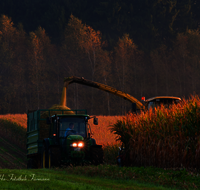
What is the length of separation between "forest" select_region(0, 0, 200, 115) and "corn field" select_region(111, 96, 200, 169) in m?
34.2

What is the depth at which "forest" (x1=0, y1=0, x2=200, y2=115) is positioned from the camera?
5297 centimetres

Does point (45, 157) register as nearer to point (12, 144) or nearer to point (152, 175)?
point (152, 175)

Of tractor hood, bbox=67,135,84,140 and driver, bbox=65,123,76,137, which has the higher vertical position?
driver, bbox=65,123,76,137

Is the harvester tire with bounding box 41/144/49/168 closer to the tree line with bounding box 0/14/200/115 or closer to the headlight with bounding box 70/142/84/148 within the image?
the headlight with bounding box 70/142/84/148

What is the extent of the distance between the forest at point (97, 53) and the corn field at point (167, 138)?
112 feet

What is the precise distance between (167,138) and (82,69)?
41063 millimetres

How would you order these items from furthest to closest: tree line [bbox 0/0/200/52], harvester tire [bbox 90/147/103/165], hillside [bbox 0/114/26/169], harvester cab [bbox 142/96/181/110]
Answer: tree line [bbox 0/0/200/52] < hillside [bbox 0/114/26/169] < harvester cab [bbox 142/96/181/110] < harvester tire [bbox 90/147/103/165]

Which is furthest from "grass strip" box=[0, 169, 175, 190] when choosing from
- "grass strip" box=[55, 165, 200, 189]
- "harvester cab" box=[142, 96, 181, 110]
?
"harvester cab" box=[142, 96, 181, 110]

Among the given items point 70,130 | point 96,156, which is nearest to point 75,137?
point 70,130

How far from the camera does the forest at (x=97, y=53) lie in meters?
53.0

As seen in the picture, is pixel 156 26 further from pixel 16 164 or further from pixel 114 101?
pixel 16 164

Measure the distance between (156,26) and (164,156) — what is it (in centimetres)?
5929

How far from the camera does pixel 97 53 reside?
53000 millimetres

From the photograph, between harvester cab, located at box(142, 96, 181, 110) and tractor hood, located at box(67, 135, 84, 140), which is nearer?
tractor hood, located at box(67, 135, 84, 140)
